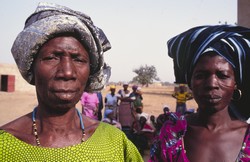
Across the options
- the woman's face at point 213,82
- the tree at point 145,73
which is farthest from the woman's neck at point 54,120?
the tree at point 145,73

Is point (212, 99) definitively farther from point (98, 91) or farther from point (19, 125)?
point (19, 125)

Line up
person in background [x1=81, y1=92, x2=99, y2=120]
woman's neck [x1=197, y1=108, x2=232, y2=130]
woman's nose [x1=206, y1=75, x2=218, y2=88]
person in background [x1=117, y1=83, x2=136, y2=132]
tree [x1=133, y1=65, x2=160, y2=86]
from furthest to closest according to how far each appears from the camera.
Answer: tree [x1=133, y1=65, x2=160, y2=86] < person in background [x1=117, y1=83, x2=136, y2=132] < person in background [x1=81, y1=92, x2=99, y2=120] < woman's neck [x1=197, y1=108, x2=232, y2=130] < woman's nose [x1=206, y1=75, x2=218, y2=88]

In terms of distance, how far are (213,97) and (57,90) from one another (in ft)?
3.70

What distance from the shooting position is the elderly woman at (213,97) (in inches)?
80.4

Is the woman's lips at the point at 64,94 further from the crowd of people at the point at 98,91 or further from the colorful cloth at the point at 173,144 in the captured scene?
the colorful cloth at the point at 173,144

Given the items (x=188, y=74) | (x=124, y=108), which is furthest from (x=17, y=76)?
(x=188, y=74)

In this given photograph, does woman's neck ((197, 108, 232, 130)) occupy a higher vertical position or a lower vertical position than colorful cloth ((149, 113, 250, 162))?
higher

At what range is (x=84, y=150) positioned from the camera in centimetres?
162

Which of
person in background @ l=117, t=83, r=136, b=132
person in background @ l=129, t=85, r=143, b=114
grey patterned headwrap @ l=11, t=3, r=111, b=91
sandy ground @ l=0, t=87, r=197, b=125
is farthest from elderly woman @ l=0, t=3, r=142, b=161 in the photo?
sandy ground @ l=0, t=87, r=197, b=125

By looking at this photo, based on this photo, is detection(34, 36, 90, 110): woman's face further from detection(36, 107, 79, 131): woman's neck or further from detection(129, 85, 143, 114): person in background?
detection(129, 85, 143, 114): person in background

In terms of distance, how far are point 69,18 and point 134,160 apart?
98cm

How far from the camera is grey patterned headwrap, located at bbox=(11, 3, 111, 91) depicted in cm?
157

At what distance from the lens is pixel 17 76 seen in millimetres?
33250

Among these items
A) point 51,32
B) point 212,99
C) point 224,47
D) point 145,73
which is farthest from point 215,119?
point 145,73
